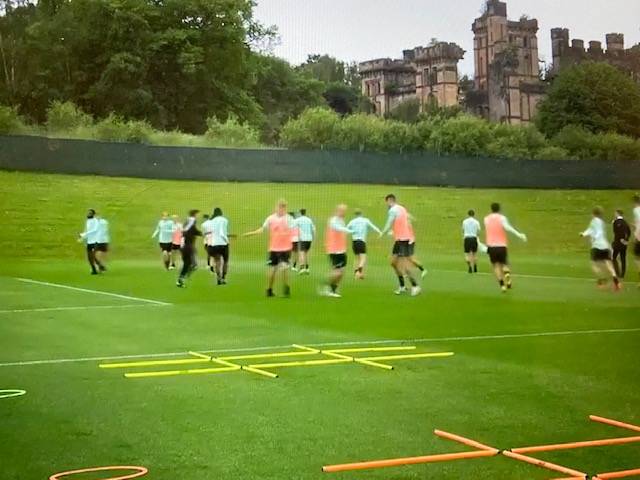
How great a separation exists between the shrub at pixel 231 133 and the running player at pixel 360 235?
2611 mm

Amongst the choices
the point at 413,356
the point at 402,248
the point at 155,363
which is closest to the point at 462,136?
the point at 402,248

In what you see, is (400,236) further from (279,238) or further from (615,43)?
(615,43)

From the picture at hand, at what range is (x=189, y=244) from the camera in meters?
14.0

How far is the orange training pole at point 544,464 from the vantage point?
462cm

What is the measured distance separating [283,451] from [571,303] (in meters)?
7.56

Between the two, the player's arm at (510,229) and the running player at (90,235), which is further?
the running player at (90,235)

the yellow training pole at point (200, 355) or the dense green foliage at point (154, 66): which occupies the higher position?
the dense green foliage at point (154, 66)

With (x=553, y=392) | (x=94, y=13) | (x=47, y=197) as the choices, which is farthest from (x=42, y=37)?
(x=553, y=392)

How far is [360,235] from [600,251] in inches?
135

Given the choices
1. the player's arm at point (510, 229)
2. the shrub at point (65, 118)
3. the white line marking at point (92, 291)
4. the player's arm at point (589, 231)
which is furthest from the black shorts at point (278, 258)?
the player's arm at point (589, 231)

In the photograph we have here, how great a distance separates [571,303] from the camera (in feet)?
39.2

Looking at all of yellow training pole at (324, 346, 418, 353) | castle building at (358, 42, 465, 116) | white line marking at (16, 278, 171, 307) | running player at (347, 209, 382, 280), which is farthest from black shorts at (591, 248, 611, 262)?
white line marking at (16, 278, 171, 307)

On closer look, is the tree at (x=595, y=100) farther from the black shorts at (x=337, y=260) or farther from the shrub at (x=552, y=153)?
the black shorts at (x=337, y=260)

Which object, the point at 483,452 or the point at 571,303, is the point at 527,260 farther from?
the point at 483,452
